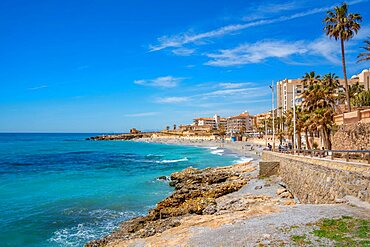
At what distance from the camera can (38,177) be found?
4169 centimetres

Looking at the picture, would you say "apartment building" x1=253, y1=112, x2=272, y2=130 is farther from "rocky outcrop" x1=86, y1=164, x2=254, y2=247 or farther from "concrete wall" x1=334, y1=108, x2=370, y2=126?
"rocky outcrop" x1=86, y1=164, x2=254, y2=247


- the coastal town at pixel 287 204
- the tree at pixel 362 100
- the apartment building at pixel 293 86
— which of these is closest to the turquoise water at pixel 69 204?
the coastal town at pixel 287 204

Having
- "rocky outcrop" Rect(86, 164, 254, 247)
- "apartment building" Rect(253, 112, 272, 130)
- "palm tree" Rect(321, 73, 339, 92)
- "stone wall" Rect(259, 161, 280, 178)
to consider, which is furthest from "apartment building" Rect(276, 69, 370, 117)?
"rocky outcrop" Rect(86, 164, 254, 247)

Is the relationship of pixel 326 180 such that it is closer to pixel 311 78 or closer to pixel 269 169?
pixel 269 169

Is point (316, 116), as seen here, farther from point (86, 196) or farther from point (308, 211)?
point (86, 196)

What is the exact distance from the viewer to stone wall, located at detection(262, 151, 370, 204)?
1296 centimetres

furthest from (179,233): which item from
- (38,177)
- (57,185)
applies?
(38,177)

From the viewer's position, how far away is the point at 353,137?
2791cm

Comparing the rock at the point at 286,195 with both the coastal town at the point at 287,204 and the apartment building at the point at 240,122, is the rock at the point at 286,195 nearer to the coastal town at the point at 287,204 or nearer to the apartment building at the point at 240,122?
the coastal town at the point at 287,204

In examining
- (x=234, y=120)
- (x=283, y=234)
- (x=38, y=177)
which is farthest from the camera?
(x=234, y=120)

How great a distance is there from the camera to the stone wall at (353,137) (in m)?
25.5

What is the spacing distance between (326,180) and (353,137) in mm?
14476

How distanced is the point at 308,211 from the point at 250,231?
2.97 metres

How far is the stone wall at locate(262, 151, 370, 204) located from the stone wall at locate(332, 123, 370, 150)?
22.9ft
